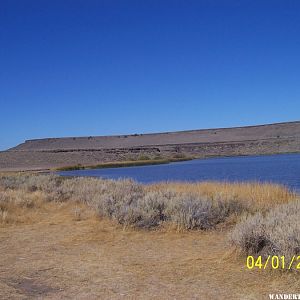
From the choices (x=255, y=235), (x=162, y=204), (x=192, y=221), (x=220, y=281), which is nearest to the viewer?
(x=220, y=281)

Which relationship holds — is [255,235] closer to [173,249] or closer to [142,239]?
[173,249]

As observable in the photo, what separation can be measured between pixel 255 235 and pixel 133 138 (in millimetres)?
120063

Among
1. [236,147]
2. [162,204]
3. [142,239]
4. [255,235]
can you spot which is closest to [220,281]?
[255,235]

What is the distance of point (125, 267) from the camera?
7.91 m

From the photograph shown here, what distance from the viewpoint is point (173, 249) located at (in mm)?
9273

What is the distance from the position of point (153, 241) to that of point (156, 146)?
302ft

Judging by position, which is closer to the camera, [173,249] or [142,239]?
[173,249]

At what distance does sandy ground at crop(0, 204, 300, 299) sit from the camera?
21.5 ft
